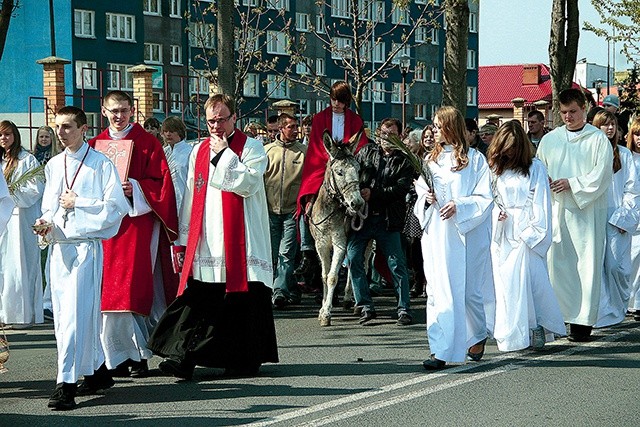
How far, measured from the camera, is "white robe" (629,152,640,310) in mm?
13414

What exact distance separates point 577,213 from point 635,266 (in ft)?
7.74

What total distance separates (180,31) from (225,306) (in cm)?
Answer: 5551

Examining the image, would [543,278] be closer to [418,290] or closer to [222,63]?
[418,290]

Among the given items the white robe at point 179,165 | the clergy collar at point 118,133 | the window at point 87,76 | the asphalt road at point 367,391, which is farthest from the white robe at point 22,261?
the window at point 87,76

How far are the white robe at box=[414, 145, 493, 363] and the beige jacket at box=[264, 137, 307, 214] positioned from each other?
463 centimetres

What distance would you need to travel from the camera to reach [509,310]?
35.1ft

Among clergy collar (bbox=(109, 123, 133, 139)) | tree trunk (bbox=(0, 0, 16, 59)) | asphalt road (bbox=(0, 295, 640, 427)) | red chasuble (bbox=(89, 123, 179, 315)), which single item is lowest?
asphalt road (bbox=(0, 295, 640, 427))

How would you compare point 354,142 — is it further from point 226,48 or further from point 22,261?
point 226,48

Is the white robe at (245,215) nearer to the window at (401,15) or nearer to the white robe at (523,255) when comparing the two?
the white robe at (523,255)

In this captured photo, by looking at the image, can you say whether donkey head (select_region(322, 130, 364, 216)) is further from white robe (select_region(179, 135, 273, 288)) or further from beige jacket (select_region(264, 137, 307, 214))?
white robe (select_region(179, 135, 273, 288))

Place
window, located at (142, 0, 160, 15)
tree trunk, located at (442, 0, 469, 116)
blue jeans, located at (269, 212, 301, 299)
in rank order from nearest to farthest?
blue jeans, located at (269, 212, 301, 299) → tree trunk, located at (442, 0, 469, 116) → window, located at (142, 0, 160, 15)

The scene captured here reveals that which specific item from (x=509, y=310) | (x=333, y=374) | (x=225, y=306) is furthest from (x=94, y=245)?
(x=509, y=310)

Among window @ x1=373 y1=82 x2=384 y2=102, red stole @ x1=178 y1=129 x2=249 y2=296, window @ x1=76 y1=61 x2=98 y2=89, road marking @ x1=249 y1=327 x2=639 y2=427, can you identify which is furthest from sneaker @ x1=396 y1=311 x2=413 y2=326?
window @ x1=373 y1=82 x2=384 y2=102

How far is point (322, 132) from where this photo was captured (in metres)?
13.8
